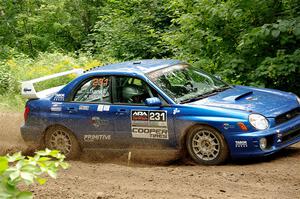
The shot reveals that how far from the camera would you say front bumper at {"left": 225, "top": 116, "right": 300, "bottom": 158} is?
282 inches

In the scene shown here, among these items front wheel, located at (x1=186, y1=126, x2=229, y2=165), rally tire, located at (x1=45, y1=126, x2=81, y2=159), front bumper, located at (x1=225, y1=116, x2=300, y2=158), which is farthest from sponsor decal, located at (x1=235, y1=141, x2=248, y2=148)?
rally tire, located at (x1=45, y1=126, x2=81, y2=159)

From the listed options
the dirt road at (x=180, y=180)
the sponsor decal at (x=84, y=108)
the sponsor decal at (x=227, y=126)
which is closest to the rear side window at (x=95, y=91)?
the sponsor decal at (x=84, y=108)

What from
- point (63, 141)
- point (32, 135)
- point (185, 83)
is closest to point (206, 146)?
point (185, 83)

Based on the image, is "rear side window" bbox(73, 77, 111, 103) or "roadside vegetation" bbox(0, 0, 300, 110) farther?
"roadside vegetation" bbox(0, 0, 300, 110)

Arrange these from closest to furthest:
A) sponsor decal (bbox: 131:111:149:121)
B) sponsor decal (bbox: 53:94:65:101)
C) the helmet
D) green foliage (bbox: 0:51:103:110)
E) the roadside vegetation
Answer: sponsor decal (bbox: 131:111:149:121)
the helmet
sponsor decal (bbox: 53:94:65:101)
the roadside vegetation
green foliage (bbox: 0:51:103:110)

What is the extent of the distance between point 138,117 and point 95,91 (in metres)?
0.99

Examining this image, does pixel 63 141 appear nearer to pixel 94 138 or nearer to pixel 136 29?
pixel 94 138

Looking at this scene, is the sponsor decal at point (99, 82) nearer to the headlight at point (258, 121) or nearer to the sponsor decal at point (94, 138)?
the sponsor decal at point (94, 138)

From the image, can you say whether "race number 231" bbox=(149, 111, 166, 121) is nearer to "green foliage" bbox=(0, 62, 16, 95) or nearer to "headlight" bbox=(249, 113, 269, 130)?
"headlight" bbox=(249, 113, 269, 130)

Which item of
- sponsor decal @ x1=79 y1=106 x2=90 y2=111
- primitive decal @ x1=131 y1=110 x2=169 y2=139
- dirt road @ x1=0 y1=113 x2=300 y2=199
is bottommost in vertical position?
dirt road @ x1=0 y1=113 x2=300 y2=199

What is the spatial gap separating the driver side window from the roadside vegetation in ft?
8.78

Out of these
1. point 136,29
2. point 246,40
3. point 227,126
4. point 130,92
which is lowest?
point 227,126

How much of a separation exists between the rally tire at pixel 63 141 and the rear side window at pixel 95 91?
0.58 m

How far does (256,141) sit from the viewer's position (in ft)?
23.5
